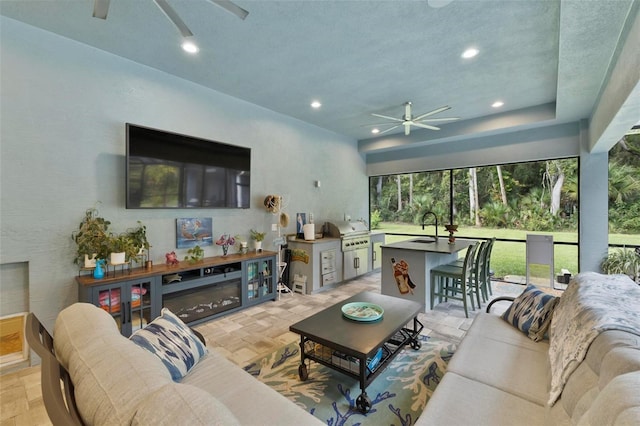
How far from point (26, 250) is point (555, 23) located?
16.8ft

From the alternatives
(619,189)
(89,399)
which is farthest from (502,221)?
(89,399)

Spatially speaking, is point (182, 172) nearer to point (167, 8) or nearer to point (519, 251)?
point (167, 8)

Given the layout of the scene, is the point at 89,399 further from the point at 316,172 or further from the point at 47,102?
the point at 316,172

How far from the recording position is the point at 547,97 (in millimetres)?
4113

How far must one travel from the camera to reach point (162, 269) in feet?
10.2

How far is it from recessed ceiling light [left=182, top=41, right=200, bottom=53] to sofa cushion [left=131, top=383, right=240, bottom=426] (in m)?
3.10

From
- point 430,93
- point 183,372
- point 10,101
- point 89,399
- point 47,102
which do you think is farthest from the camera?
point 430,93

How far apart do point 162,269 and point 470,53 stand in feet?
13.3

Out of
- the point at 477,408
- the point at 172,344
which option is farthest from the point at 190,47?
the point at 477,408

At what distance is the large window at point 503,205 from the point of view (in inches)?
187

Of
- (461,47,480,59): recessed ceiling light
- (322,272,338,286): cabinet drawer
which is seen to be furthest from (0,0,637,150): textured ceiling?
(322,272,338,286): cabinet drawer

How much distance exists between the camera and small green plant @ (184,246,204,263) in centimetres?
355

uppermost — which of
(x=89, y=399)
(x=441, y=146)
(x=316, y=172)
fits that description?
(x=441, y=146)

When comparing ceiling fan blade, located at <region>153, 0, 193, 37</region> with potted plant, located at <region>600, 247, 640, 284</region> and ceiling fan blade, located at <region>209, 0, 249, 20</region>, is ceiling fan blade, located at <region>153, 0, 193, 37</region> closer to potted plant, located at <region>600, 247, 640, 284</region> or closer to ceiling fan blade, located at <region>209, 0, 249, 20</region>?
ceiling fan blade, located at <region>209, 0, 249, 20</region>
